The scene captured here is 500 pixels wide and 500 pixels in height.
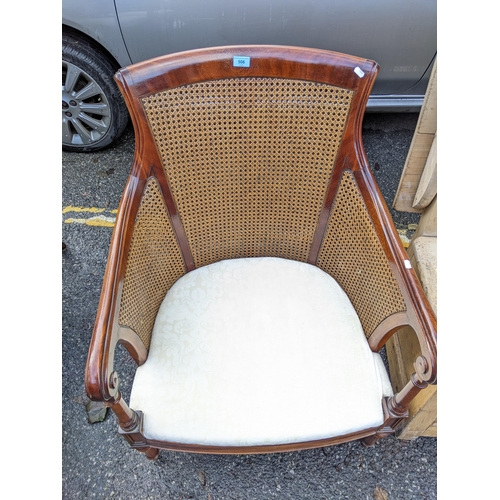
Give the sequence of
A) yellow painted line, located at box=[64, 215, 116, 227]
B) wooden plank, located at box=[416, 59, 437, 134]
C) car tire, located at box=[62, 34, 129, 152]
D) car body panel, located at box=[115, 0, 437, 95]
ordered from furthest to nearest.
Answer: yellow painted line, located at box=[64, 215, 116, 227] < car tire, located at box=[62, 34, 129, 152] < car body panel, located at box=[115, 0, 437, 95] < wooden plank, located at box=[416, 59, 437, 134]

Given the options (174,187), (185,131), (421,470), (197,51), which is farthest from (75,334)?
(421,470)

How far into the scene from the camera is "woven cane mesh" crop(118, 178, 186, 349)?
1.15 metres

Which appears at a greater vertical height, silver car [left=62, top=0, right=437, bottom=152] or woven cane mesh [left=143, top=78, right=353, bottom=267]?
silver car [left=62, top=0, right=437, bottom=152]

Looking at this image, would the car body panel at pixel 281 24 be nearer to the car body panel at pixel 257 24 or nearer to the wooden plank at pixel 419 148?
the car body panel at pixel 257 24

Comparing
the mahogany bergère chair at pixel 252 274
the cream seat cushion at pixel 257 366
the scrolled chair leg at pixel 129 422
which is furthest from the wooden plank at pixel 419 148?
the scrolled chair leg at pixel 129 422

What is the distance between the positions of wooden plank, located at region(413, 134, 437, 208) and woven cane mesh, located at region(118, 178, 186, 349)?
0.91 m

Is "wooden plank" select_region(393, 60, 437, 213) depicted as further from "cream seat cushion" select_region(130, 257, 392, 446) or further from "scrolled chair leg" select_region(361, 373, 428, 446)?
"scrolled chair leg" select_region(361, 373, 428, 446)

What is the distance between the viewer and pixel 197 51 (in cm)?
101

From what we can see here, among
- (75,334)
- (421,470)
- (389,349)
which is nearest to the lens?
(421,470)

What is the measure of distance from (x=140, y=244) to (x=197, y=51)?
0.55m

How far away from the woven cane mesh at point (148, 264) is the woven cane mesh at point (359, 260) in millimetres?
531

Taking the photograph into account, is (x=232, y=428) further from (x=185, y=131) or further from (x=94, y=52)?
(x=94, y=52)

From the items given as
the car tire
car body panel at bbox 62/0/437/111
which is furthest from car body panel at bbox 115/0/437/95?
the car tire

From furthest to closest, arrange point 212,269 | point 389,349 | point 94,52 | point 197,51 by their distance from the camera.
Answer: point 94,52, point 389,349, point 212,269, point 197,51
